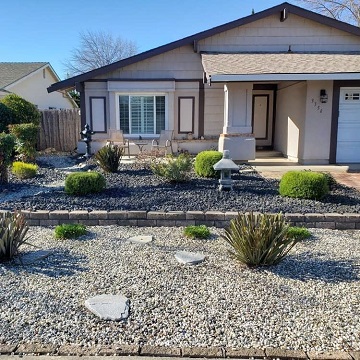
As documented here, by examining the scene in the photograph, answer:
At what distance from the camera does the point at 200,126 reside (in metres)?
12.6

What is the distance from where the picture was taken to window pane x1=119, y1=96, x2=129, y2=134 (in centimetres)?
1254

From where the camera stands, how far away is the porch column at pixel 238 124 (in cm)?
1026

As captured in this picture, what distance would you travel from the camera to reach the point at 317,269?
3.79 m

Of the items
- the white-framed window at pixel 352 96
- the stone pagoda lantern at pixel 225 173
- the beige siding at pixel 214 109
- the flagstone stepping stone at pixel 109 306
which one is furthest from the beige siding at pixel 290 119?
the flagstone stepping stone at pixel 109 306

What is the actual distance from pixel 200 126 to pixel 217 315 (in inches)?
400

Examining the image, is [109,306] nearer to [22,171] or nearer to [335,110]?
[22,171]

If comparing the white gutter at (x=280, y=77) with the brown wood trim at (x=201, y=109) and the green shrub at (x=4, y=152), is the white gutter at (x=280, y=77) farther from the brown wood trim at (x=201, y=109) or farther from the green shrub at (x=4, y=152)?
the green shrub at (x=4, y=152)

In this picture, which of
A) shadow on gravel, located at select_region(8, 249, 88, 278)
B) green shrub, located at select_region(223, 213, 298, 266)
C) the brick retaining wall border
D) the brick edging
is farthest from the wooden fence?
the brick edging

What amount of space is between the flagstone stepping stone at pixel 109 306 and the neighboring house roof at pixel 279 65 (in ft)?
24.6

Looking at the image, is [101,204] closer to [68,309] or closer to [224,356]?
[68,309]

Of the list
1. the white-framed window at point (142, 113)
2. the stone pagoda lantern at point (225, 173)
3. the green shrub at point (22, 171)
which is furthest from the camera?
the white-framed window at point (142, 113)

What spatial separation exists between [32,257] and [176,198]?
2766mm

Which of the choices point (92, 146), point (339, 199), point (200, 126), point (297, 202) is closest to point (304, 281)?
point (297, 202)

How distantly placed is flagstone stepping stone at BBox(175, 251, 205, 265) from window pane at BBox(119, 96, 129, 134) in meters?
9.14
